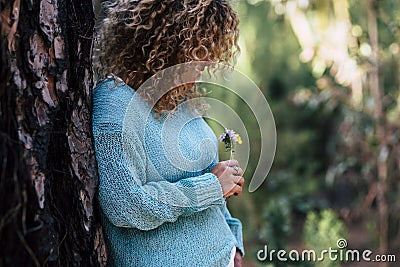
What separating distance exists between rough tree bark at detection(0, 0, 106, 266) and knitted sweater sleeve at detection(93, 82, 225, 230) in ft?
0.09

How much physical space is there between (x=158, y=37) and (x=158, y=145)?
0.84 feet

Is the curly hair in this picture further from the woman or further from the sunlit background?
the sunlit background

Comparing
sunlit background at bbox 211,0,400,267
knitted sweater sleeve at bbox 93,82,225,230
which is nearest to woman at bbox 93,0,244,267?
knitted sweater sleeve at bbox 93,82,225,230

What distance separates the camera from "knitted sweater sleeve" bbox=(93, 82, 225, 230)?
4.39 feet

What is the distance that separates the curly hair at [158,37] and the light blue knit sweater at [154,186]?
0.19ft

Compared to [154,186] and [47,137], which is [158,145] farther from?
[47,137]

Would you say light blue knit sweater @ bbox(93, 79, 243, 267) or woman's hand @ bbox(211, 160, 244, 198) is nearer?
light blue knit sweater @ bbox(93, 79, 243, 267)

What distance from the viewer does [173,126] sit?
4.91 feet

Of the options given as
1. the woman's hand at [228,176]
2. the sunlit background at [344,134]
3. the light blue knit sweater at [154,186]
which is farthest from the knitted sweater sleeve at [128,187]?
the sunlit background at [344,134]

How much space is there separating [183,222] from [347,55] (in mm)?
2403

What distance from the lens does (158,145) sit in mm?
1428

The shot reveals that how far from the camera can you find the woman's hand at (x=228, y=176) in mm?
1496

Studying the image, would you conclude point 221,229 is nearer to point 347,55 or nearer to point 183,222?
point 183,222

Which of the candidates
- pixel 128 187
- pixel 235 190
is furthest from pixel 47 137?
pixel 235 190
